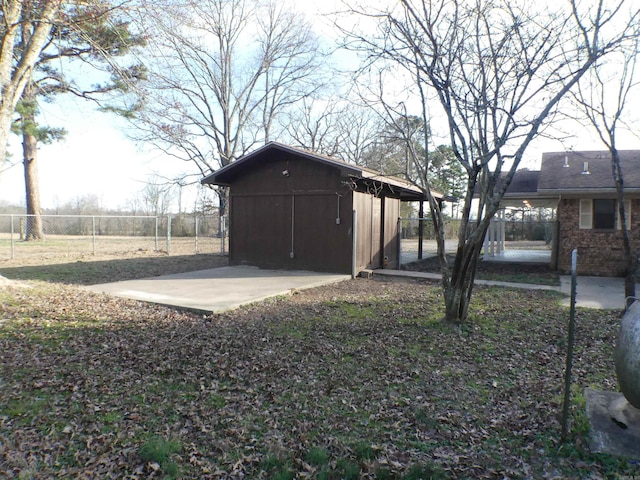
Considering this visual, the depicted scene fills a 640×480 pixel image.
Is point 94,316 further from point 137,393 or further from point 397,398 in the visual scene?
point 397,398

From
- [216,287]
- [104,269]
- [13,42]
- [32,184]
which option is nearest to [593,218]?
[216,287]

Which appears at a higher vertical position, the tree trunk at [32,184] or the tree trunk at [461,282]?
the tree trunk at [32,184]

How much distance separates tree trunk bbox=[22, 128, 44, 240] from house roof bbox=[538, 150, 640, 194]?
77.1ft

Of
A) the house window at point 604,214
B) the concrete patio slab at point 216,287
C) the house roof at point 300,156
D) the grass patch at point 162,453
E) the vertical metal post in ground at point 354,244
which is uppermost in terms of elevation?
the house roof at point 300,156

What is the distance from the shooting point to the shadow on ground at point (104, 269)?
10117 millimetres

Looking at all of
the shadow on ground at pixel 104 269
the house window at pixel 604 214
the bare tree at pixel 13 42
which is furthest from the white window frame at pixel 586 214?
the bare tree at pixel 13 42

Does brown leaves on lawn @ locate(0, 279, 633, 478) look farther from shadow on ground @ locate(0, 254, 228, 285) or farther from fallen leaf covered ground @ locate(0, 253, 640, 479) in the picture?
shadow on ground @ locate(0, 254, 228, 285)

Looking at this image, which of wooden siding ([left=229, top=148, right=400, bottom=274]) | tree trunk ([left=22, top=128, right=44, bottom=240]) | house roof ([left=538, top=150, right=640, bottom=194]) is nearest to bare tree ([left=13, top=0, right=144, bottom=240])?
tree trunk ([left=22, top=128, right=44, bottom=240])

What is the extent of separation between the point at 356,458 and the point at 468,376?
197cm

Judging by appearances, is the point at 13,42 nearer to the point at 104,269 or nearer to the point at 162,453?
the point at 104,269

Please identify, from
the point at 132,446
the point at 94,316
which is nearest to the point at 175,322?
the point at 94,316

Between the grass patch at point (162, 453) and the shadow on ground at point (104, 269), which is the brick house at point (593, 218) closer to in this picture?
the shadow on ground at point (104, 269)

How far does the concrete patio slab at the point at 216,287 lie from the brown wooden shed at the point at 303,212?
607 mm

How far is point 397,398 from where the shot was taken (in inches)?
154
